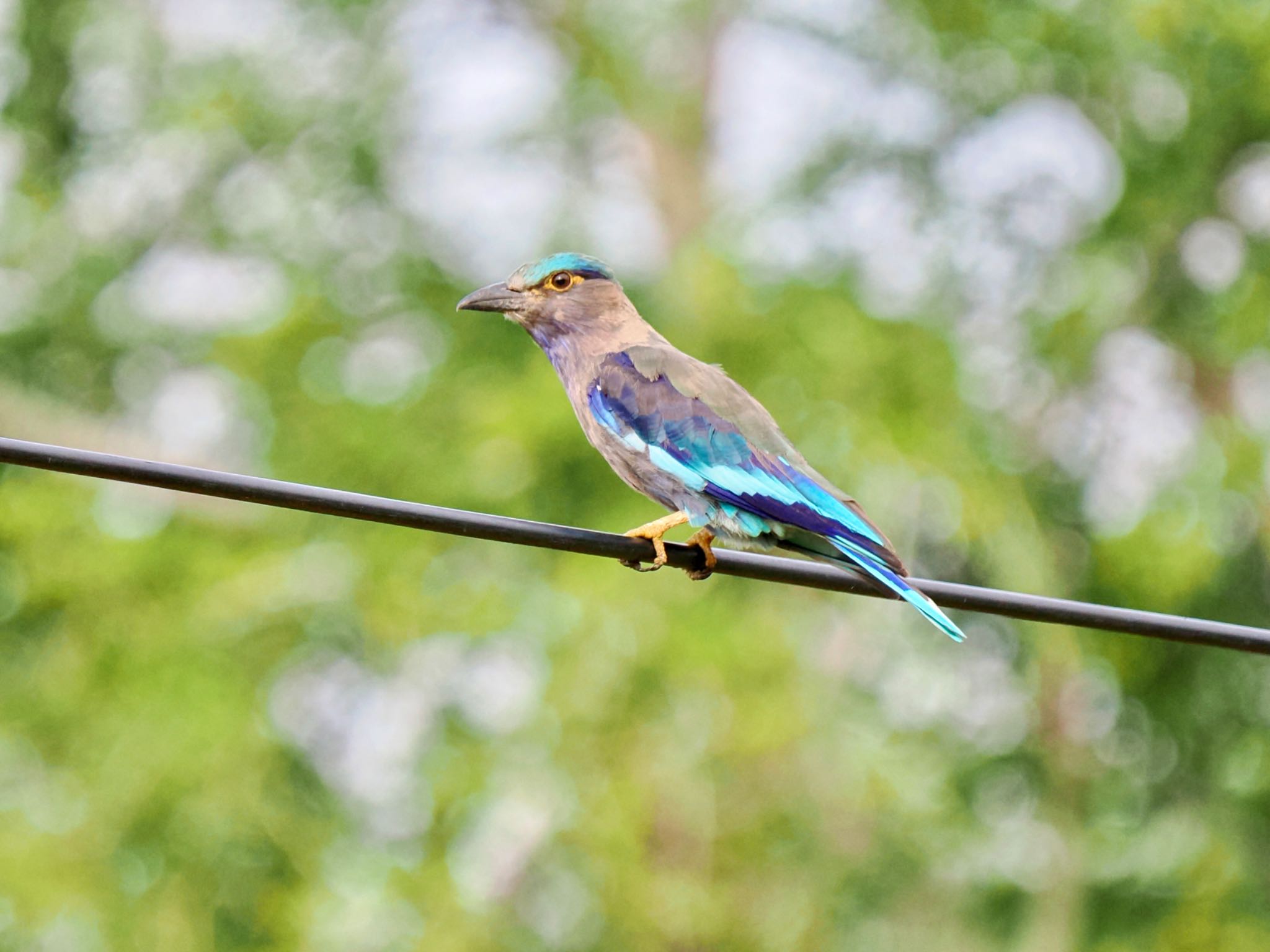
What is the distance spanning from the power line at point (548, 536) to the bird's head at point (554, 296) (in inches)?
55.6

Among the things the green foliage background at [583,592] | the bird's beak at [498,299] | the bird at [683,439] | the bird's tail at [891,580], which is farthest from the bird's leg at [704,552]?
the green foliage background at [583,592]

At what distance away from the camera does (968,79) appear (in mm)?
12562

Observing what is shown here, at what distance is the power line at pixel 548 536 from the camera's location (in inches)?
120

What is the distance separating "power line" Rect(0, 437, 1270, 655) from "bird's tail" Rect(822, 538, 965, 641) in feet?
0.16

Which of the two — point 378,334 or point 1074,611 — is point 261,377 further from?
point 1074,611

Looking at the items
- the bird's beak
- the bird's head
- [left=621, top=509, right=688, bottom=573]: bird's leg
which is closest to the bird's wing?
[left=621, top=509, right=688, bottom=573]: bird's leg

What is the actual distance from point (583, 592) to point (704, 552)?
5.94m

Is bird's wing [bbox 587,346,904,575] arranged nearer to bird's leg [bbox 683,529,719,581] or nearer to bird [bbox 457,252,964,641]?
bird [bbox 457,252,964,641]

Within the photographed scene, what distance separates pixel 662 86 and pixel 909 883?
734 centimetres

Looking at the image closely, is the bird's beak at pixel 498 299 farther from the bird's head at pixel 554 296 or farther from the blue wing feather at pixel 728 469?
the blue wing feather at pixel 728 469

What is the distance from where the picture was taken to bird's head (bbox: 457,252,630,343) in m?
5.13

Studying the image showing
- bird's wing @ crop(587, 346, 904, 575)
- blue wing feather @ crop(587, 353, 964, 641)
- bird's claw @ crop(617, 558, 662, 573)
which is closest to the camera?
bird's claw @ crop(617, 558, 662, 573)

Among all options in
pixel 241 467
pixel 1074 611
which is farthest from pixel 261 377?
pixel 1074 611

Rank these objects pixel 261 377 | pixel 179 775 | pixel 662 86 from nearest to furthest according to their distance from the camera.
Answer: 1. pixel 179 775
2. pixel 261 377
3. pixel 662 86
